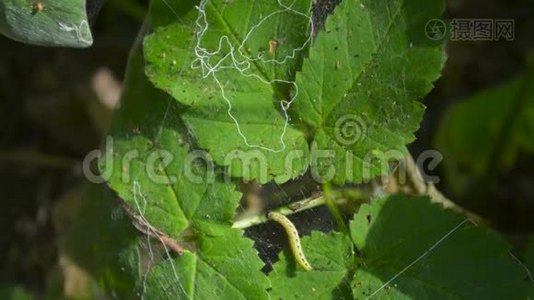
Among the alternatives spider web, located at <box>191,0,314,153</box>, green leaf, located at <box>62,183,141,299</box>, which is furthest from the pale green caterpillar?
green leaf, located at <box>62,183,141,299</box>

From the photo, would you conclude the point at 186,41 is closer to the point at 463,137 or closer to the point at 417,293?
the point at 417,293

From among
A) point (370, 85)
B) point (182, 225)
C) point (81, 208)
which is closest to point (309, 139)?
point (370, 85)

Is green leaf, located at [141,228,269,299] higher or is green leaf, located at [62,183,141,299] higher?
green leaf, located at [141,228,269,299]

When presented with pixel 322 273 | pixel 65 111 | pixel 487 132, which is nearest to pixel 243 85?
pixel 322 273

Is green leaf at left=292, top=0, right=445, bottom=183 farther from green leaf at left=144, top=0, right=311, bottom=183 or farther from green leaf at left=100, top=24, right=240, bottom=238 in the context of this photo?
green leaf at left=100, top=24, right=240, bottom=238

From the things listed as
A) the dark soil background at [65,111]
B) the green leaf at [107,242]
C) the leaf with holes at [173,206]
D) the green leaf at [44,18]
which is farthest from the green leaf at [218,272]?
the dark soil background at [65,111]

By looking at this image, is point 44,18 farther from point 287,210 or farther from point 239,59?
point 287,210

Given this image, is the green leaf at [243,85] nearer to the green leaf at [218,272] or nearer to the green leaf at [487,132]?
the green leaf at [218,272]
